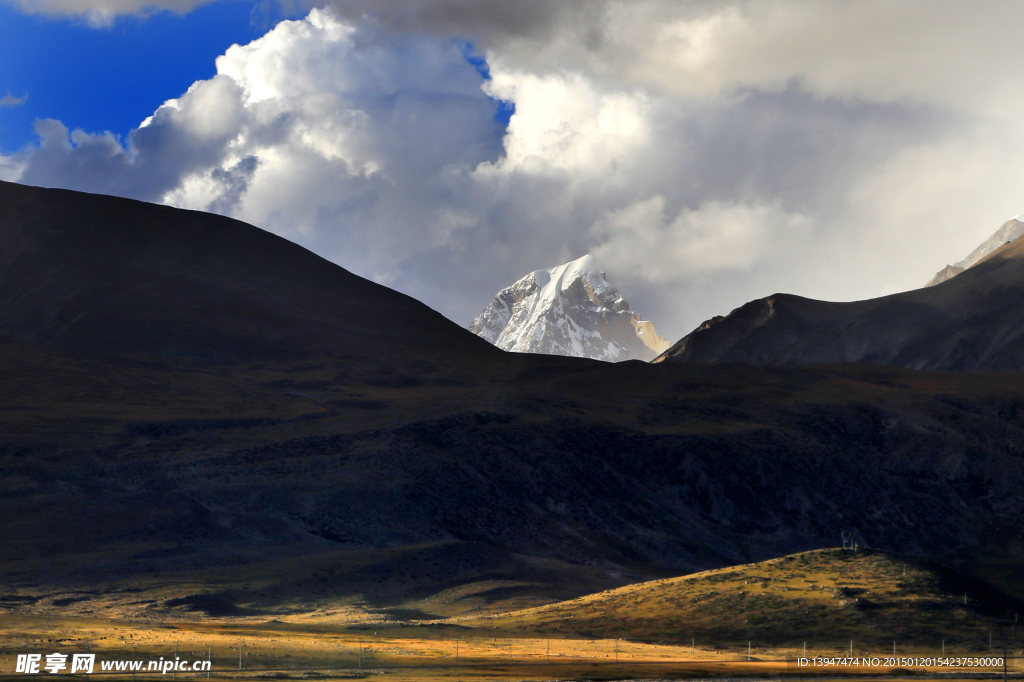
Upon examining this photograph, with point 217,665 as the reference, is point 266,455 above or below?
above

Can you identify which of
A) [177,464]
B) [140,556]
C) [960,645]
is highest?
[177,464]

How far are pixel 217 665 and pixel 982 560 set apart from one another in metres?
138

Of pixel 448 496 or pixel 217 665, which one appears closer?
pixel 217 665

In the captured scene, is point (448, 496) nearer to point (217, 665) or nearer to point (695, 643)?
point (695, 643)

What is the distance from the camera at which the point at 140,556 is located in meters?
138

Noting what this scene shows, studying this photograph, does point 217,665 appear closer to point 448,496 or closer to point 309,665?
point 309,665

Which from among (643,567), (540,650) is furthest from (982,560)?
(540,650)

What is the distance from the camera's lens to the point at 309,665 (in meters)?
70.1

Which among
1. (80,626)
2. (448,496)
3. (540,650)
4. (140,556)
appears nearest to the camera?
(540,650)

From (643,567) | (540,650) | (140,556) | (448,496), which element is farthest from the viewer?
(448,496)

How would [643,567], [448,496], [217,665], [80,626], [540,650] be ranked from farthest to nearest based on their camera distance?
1. [448,496]
2. [643,567]
3. [80,626]
4. [540,650]
5. [217,665]

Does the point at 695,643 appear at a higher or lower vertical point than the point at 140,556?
lower

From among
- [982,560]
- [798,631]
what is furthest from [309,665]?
[982,560]

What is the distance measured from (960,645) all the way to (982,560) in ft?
327
